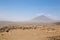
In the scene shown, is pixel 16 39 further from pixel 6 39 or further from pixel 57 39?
pixel 57 39

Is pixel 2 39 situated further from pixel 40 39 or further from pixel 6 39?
pixel 40 39

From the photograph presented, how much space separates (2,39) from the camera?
1364 cm

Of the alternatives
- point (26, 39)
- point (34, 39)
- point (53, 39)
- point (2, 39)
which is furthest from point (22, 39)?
point (53, 39)

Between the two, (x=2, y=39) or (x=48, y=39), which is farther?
(x=2, y=39)

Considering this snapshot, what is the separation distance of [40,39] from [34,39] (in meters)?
0.66

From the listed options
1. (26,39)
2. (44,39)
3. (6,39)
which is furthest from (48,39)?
(6,39)

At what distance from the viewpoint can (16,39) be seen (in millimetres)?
13273

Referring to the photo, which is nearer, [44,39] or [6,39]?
[44,39]

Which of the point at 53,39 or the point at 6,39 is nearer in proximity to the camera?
the point at 53,39

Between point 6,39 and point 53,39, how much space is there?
5.27 m

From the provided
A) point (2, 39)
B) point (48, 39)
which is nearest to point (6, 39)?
point (2, 39)

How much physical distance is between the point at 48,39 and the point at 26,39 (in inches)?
94.3

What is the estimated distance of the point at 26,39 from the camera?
13.0 metres

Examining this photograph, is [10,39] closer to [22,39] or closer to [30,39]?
[22,39]
